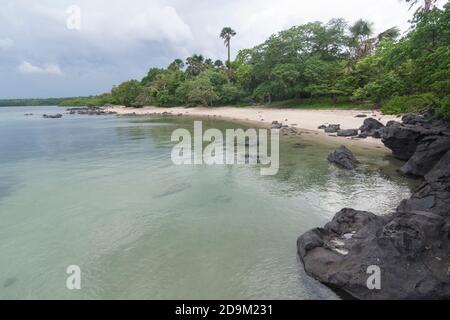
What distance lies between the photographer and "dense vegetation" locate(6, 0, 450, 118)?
68.6ft

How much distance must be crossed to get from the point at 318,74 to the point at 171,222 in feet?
137

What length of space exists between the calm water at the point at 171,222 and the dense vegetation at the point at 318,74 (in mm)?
6592

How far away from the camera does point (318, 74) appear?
44.8 meters

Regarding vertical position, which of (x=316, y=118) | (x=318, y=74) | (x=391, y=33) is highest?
(x=391, y=33)

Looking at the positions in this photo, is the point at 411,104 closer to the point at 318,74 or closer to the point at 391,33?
the point at 318,74

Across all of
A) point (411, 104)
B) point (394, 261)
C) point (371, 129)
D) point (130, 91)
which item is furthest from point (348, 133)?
point (130, 91)

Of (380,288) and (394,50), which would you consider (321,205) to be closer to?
(380,288)

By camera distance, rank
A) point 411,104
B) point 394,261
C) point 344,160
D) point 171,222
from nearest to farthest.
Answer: point 394,261 < point 171,222 < point 344,160 < point 411,104

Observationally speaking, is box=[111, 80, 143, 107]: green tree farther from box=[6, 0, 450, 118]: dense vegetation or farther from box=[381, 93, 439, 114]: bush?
box=[381, 93, 439, 114]: bush

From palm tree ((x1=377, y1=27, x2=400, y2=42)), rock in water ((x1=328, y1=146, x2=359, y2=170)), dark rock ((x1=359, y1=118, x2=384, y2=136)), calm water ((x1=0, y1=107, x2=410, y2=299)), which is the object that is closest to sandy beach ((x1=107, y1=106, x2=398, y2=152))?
dark rock ((x1=359, y1=118, x2=384, y2=136))

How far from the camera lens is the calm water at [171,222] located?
6.52 metres

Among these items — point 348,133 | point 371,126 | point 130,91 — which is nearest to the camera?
point 371,126

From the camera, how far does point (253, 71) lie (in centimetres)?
5338

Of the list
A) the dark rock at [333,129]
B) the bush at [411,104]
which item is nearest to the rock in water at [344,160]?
the bush at [411,104]
